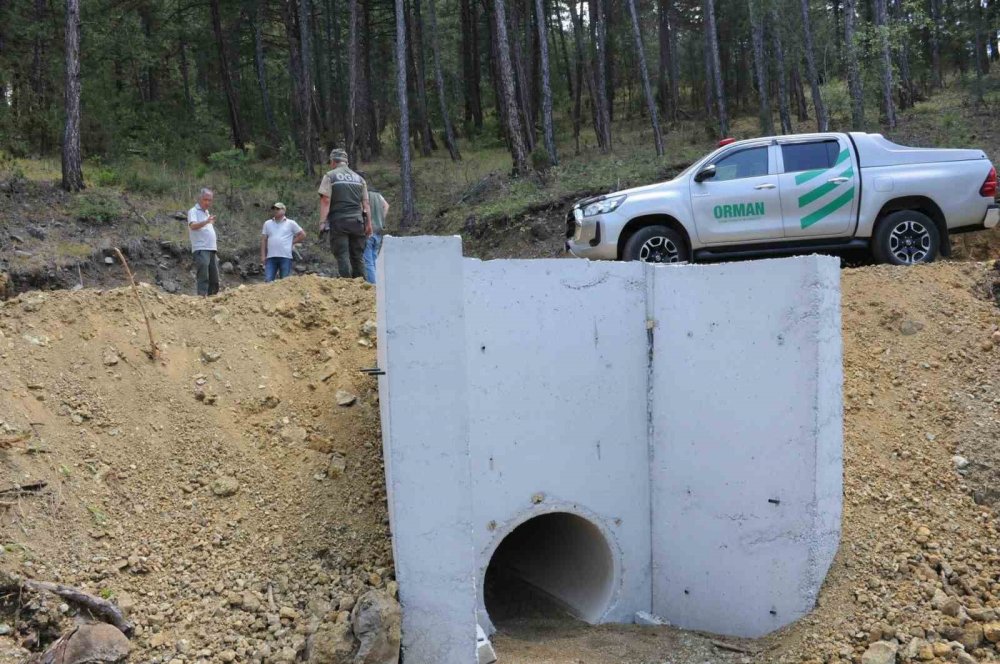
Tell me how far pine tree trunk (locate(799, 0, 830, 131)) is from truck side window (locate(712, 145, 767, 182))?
532 inches

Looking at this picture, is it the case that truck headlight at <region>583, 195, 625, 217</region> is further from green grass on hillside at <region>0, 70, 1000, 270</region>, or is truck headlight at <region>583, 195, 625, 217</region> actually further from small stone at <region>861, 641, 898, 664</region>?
green grass on hillside at <region>0, 70, 1000, 270</region>

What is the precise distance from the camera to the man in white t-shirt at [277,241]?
10.1 metres

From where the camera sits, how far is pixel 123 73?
84.4ft

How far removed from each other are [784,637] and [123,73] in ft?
86.7

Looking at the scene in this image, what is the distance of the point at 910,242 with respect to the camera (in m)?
9.26

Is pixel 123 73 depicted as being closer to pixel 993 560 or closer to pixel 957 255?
pixel 957 255

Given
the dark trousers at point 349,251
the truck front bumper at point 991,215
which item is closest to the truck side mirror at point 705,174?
the truck front bumper at point 991,215

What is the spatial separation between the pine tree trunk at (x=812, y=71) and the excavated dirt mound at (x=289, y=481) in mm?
14753

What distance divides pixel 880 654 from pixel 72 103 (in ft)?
57.6

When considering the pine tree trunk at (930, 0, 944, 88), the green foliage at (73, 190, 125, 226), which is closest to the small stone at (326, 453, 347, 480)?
the green foliage at (73, 190, 125, 226)

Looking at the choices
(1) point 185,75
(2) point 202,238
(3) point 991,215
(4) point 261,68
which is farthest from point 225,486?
(1) point 185,75

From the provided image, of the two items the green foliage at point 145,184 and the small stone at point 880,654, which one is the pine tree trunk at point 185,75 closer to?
the green foliage at point 145,184

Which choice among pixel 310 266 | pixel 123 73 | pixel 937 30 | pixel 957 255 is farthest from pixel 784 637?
pixel 937 30

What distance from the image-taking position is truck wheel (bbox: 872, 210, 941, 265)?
9.20 m
